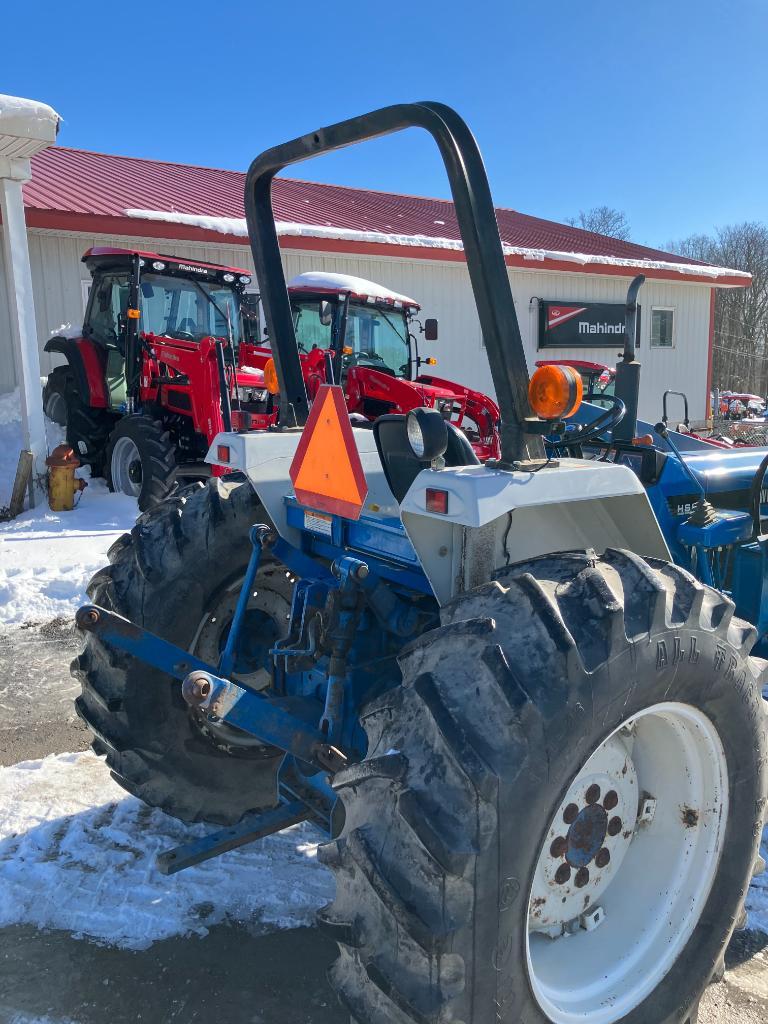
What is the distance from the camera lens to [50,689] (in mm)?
4500

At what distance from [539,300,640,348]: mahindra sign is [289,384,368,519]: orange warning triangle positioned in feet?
54.2

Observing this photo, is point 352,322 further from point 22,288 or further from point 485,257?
point 485,257

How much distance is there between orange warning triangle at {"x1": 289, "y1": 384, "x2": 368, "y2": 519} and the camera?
2.31 meters

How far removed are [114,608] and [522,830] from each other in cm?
169

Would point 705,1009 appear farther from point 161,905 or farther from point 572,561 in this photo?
point 161,905

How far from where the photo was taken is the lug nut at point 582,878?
6.82ft

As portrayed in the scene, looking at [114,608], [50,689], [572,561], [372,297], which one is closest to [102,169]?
[372,297]

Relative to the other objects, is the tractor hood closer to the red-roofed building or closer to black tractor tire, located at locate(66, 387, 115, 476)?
black tractor tire, located at locate(66, 387, 115, 476)

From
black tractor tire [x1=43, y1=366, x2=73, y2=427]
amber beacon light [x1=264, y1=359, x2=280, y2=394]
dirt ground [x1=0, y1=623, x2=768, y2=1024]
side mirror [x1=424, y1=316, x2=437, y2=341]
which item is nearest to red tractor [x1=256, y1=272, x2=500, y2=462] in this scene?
side mirror [x1=424, y1=316, x2=437, y2=341]

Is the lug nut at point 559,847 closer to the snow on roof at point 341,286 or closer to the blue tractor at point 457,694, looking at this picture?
the blue tractor at point 457,694

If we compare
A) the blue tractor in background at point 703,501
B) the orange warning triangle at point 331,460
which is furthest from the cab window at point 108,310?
the orange warning triangle at point 331,460

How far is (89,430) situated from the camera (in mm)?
10516

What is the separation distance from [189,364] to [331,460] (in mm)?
7102

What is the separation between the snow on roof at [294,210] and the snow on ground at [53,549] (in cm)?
460
